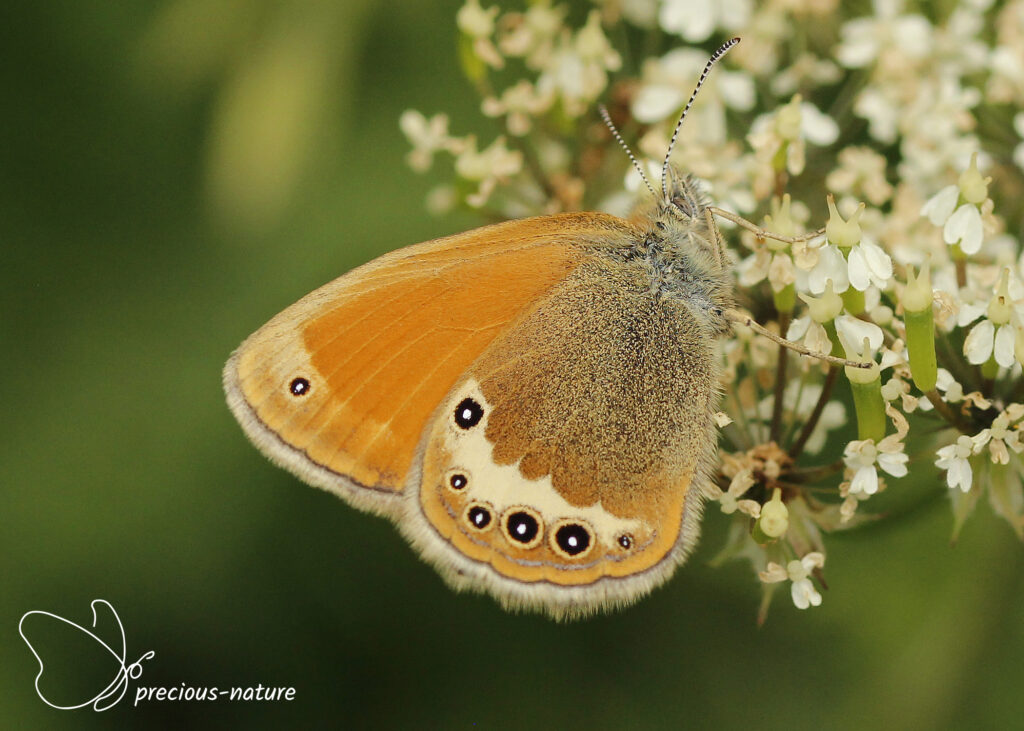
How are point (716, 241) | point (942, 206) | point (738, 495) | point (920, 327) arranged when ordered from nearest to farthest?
point (920, 327), point (738, 495), point (942, 206), point (716, 241)

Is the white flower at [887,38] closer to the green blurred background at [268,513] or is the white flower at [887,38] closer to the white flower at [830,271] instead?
the white flower at [830,271]

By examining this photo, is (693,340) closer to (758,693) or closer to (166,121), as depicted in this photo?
(758,693)

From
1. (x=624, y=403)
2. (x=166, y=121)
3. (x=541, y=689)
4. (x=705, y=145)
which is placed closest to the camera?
→ (x=624, y=403)

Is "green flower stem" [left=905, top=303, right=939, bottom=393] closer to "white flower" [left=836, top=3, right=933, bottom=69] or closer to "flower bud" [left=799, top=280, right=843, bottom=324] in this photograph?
"flower bud" [left=799, top=280, right=843, bottom=324]

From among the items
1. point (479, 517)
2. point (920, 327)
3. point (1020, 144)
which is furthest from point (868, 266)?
point (1020, 144)

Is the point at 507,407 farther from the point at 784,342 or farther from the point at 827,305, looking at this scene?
the point at 827,305

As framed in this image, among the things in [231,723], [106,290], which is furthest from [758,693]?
[106,290]
